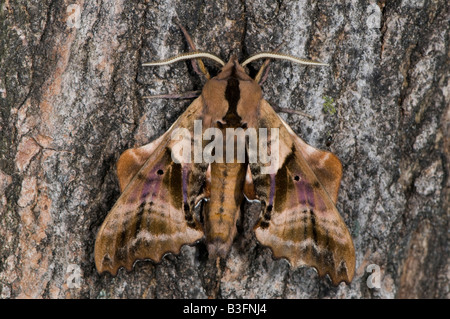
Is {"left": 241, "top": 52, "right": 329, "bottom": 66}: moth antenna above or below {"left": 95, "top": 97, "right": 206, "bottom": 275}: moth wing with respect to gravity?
above

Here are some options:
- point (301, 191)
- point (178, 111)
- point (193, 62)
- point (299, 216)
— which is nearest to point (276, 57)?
point (193, 62)

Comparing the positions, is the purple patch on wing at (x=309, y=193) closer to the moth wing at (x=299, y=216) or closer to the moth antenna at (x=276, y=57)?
the moth wing at (x=299, y=216)

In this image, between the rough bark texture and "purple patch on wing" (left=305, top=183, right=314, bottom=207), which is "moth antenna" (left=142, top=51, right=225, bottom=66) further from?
"purple patch on wing" (left=305, top=183, right=314, bottom=207)

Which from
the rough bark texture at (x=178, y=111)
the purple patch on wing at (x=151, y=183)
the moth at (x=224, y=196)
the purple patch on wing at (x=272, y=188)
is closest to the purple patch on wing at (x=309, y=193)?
the moth at (x=224, y=196)

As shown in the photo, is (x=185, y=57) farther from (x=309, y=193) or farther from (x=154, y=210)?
(x=309, y=193)

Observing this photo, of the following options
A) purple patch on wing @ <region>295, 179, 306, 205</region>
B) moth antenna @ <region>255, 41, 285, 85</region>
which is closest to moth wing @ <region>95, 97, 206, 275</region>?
moth antenna @ <region>255, 41, 285, 85</region>

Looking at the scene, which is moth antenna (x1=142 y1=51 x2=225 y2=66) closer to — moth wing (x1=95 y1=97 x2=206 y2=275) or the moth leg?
the moth leg

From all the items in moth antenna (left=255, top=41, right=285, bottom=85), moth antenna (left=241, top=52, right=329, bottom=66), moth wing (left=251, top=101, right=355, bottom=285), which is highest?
moth antenna (left=241, top=52, right=329, bottom=66)
